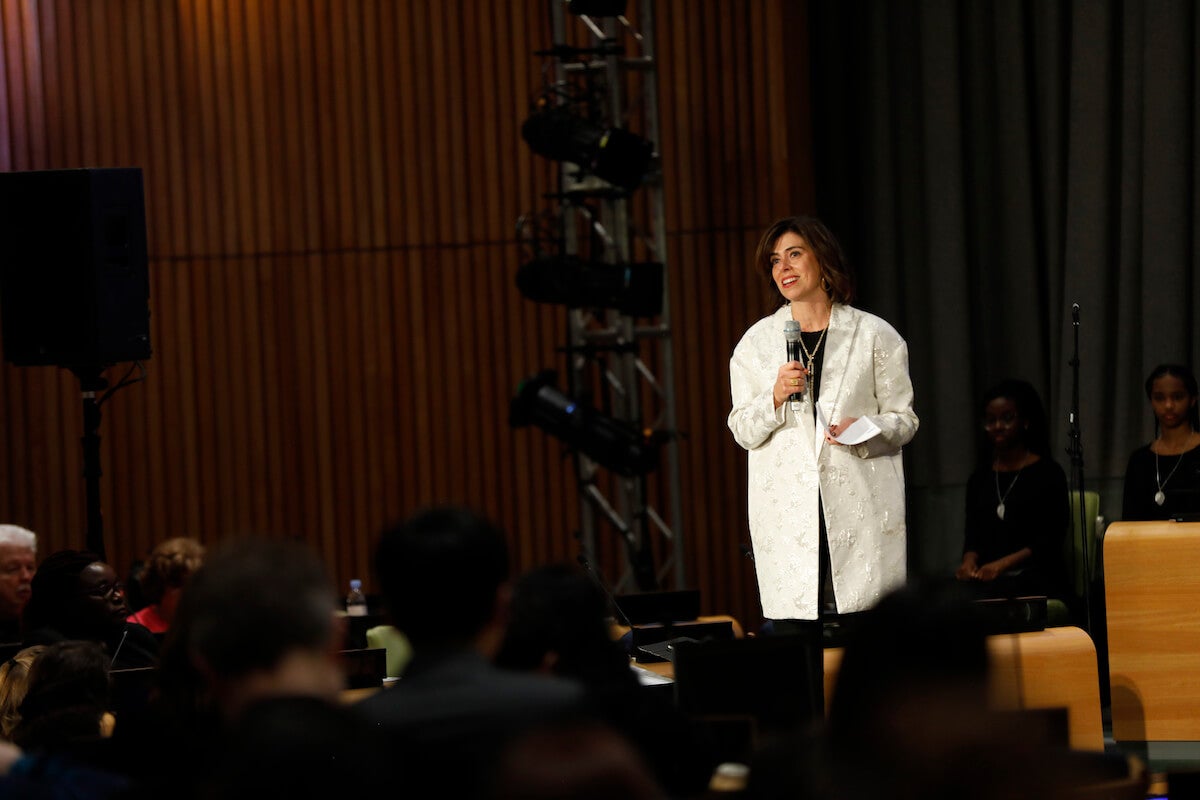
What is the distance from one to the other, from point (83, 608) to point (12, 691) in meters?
1.07

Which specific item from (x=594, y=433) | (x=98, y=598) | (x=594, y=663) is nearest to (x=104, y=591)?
(x=98, y=598)

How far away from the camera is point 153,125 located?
24.2ft

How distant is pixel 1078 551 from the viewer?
580 centimetres

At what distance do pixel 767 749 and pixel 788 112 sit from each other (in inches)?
224

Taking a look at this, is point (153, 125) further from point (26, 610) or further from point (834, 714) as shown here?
point (834, 714)

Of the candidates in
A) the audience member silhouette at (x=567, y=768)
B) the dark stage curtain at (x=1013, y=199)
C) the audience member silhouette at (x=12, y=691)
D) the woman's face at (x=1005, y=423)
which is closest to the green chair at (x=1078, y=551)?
the woman's face at (x=1005, y=423)

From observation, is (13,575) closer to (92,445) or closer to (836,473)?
(92,445)

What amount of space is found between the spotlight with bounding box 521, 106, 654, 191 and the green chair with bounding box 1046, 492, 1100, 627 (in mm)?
2129

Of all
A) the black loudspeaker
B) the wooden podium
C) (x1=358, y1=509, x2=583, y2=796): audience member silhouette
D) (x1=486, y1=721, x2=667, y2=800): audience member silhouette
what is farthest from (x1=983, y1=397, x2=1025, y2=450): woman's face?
(x1=486, y1=721, x2=667, y2=800): audience member silhouette

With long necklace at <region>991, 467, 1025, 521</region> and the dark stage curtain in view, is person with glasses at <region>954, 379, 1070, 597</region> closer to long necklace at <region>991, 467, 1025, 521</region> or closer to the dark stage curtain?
long necklace at <region>991, 467, 1025, 521</region>

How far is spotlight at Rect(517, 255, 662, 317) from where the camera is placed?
6.17m

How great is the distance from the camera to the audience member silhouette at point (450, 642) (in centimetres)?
176

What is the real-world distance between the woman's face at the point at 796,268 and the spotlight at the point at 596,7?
2.39 m

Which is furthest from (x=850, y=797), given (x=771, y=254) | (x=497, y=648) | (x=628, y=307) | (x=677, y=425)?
(x=677, y=425)
